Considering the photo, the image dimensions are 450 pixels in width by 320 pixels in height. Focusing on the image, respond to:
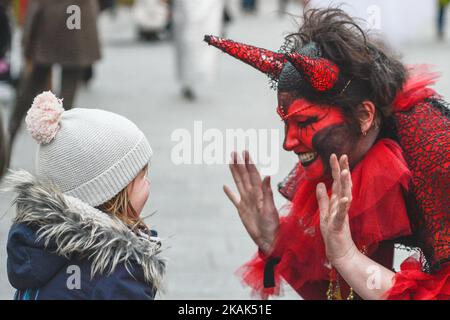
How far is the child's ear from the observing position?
2299 millimetres

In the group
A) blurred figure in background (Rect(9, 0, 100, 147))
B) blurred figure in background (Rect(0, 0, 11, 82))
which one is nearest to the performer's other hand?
blurred figure in background (Rect(9, 0, 100, 147))

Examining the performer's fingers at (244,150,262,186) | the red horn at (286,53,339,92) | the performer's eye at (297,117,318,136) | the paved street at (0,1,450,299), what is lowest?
the paved street at (0,1,450,299)

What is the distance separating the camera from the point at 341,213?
7.07ft

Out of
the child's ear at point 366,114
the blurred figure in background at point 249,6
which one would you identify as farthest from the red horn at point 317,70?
the blurred figure in background at point 249,6

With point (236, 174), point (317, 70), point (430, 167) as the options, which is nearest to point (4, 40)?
point (236, 174)

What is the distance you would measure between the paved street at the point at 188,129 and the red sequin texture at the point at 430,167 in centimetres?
50

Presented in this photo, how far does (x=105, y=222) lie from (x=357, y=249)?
0.64 m

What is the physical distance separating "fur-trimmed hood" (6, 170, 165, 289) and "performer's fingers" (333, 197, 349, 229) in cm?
44

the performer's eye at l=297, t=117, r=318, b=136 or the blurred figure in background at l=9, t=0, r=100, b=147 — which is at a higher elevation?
the performer's eye at l=297, t=117, r=318, b=136

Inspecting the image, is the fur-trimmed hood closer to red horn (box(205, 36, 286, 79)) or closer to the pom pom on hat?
the pom pom on hat

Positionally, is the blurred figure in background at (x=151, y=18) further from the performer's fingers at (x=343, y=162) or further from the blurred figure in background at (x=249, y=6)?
the performer's fingers at (x=343, y=162)

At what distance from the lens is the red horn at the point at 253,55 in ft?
7.65

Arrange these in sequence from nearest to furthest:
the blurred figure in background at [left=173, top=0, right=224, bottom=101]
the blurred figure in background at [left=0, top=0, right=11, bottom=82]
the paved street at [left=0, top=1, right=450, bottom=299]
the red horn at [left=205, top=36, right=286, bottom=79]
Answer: the red horn at [left=205, top=36, right=286, bottom=79]
the paved street at [left=0, top=1, right=450, bottom=299]
the blurred figure in background at [left=0, top=0, right=11, bottom=82]
the blurred figure in background at [left=173, top=0, right=224, bottom=101]

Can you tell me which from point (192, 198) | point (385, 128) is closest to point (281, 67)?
point (385, 128)
